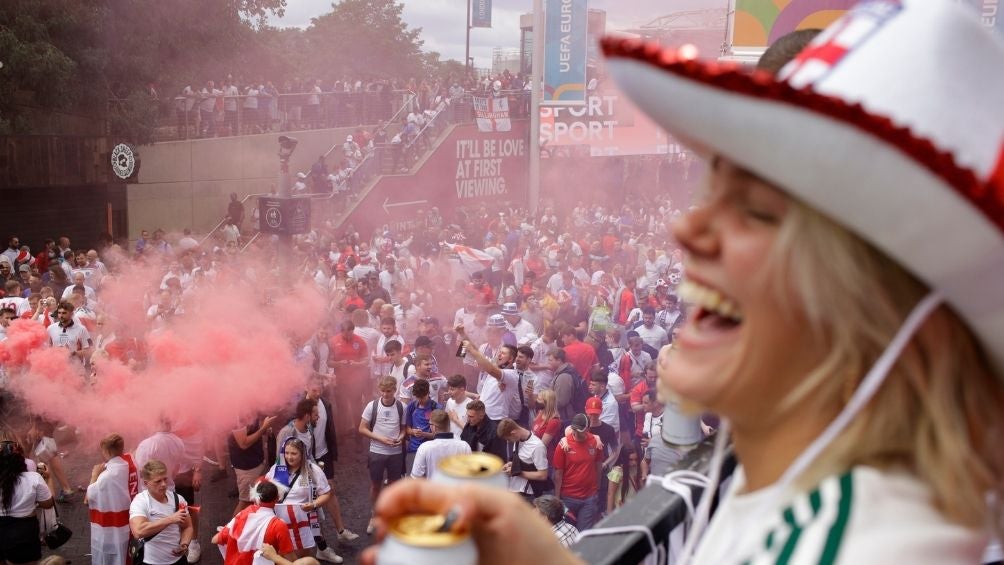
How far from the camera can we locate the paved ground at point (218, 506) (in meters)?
8.30

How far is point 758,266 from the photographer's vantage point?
1.03 metres

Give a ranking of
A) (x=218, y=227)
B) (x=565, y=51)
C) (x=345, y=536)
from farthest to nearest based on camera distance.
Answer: (x=218, y=227), (x=565, y=51), (x=345, y=536)

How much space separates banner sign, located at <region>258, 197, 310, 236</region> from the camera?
1456 cm

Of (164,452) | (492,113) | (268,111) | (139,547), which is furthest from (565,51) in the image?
(139,547)

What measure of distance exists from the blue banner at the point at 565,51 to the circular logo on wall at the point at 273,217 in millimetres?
10840

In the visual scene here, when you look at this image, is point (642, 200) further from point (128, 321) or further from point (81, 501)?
point (81, 501)

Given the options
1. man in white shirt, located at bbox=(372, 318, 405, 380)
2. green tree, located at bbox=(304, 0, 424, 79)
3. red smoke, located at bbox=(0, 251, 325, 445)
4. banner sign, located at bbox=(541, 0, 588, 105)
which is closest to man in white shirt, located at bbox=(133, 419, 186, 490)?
red smoke, located at bbox=(0, 251, 325, 445)

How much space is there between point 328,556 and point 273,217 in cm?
771

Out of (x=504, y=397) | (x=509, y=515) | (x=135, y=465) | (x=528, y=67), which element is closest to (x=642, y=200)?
(x=528, y=67)

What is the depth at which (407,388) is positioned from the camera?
9664 mm

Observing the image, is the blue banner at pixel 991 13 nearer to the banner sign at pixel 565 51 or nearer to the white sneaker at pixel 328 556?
the white sneaker at pixel 328 556

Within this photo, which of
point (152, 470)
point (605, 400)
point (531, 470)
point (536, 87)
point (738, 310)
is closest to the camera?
point (738, 310)

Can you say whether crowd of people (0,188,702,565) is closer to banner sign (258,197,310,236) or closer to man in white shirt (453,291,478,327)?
man in white shirt (453,291,478,327)

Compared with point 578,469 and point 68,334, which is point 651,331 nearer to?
point 578,469
